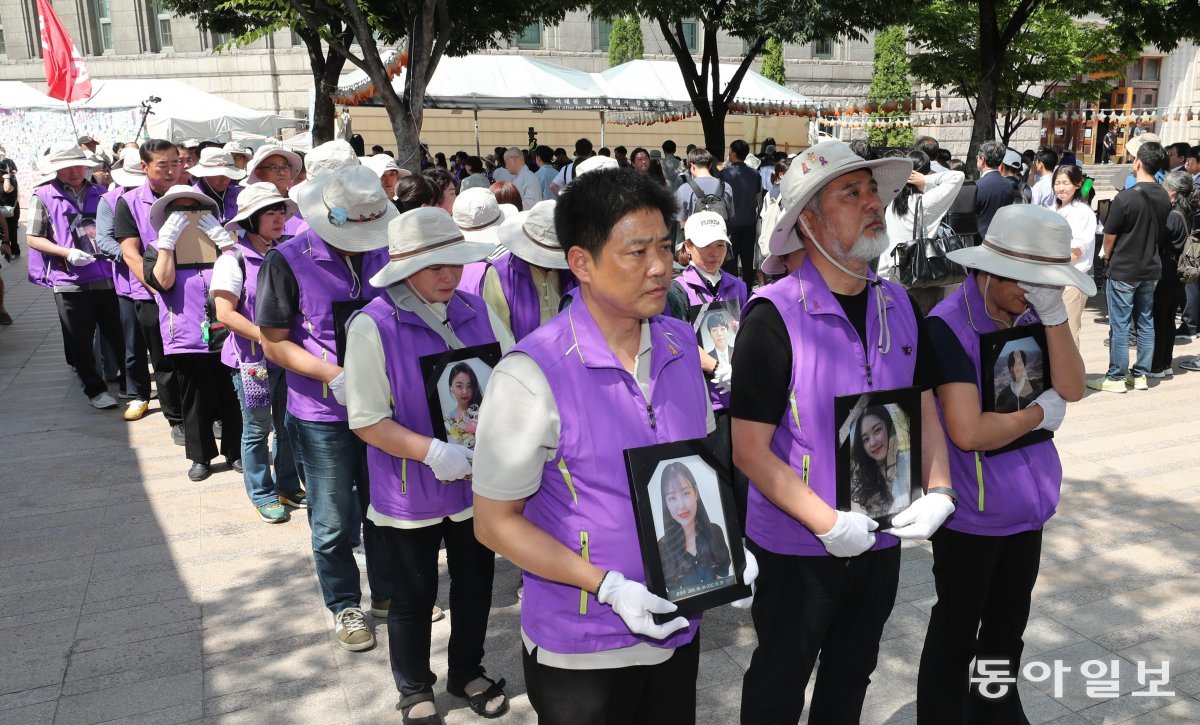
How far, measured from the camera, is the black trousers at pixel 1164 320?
855 cm

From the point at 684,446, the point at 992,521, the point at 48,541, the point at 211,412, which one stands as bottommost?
the point at 48,541

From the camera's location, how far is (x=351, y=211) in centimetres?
388

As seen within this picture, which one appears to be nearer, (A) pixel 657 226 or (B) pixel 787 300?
(A) pixel 657 226

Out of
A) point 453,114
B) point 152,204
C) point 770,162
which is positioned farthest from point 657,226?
point 453,114

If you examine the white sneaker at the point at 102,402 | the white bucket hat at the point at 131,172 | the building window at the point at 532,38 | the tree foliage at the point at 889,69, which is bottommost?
the white sneaker at the point at 102,402

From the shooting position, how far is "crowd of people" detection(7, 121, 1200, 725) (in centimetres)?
218

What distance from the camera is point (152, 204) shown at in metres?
6.48

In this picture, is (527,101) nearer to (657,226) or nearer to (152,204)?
(152,204)

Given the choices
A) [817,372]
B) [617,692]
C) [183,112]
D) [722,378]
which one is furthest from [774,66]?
[617,692]

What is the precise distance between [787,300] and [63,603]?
415 cm

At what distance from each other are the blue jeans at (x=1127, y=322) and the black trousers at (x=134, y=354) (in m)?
8.64

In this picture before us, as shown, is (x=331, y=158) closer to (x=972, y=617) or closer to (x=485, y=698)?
(x=485, y=698)

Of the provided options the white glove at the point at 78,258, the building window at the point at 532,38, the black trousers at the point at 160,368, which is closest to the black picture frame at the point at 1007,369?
the black trousers at the point at 160,368

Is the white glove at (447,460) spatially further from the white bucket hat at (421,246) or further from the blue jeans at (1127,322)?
the blue jeans at (1127,322)
